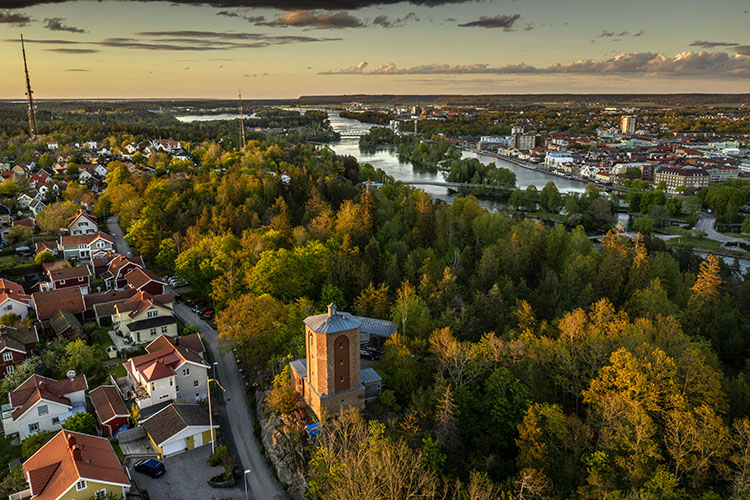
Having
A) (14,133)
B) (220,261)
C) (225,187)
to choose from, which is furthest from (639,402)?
(14,133)

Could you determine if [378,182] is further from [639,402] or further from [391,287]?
[639,402]

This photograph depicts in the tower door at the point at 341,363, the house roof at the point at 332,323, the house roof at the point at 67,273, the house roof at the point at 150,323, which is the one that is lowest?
the house roof at the point at 150,323

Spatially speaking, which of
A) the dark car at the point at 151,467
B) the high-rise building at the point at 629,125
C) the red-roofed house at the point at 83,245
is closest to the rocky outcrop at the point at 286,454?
the dark car at the point at 151,467

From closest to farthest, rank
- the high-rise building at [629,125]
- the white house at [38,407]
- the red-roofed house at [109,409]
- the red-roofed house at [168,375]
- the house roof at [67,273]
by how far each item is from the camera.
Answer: the white house at [38,407], the red-roofed house at [109,409], the red-roofed house at [168,375], the house roof at [67,273], the high-rise building at [629,125]

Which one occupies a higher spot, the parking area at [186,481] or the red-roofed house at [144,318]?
the red-roofed house at [144,318]

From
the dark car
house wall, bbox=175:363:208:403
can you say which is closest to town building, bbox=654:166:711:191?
house wall, bbox=175:363:208:403

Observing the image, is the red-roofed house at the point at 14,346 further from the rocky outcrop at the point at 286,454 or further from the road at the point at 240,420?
the rocky outcrop at the point at 286,454

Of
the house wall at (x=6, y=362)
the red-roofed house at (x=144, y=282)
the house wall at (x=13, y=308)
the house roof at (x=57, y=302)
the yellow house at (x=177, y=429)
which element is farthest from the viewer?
the red-roofed house at (x=144, y=282)
